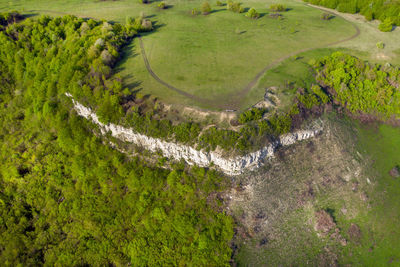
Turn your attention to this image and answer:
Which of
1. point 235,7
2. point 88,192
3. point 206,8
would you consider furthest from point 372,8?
point 88,192

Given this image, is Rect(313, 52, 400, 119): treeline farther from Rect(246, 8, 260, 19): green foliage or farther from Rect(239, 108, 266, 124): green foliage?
Rect(246, 8, 260, 19): green foliage

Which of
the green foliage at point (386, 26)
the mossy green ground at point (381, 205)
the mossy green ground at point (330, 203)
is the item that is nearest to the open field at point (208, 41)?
the green foliage at point (386, 26)

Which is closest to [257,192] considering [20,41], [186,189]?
[186,189]

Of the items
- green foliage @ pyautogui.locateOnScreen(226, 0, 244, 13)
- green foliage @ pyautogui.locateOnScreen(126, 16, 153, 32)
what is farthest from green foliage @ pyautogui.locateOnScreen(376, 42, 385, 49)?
green foliage @ pyautogui.locateOnScreen(126, 16, 153, 32)

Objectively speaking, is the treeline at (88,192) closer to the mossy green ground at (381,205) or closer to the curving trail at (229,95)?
the curving trail at (229,95)

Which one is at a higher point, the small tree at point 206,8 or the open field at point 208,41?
the small tree at point 206,8

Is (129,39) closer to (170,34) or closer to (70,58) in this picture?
(170,34)
